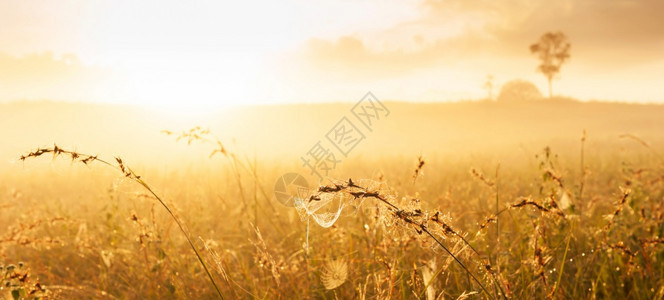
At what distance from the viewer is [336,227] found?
2.48 m

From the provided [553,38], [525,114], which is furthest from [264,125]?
[553,38]

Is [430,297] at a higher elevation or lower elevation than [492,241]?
higher

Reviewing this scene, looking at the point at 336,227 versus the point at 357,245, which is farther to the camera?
the point at 357,245

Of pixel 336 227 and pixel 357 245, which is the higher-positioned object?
pixel 336 227

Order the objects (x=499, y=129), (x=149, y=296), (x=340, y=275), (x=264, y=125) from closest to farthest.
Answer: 1. (x=340, y=275)
2. (x=149, y=296)
3. (x=499, y=129)
4. (x=264, y=125)

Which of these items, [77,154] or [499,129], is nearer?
[77,154]

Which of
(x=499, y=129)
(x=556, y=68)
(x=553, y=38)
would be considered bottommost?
(x=499, y=129)

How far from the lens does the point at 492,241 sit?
3.42 metres

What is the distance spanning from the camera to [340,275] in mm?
2320

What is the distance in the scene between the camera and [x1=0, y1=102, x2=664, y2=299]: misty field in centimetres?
148

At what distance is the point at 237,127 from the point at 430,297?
3170 cm

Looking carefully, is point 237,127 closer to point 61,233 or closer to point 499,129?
point 499,129

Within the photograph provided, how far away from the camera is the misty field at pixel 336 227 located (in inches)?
58.2

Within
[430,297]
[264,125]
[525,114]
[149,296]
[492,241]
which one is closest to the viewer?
[430,297]
